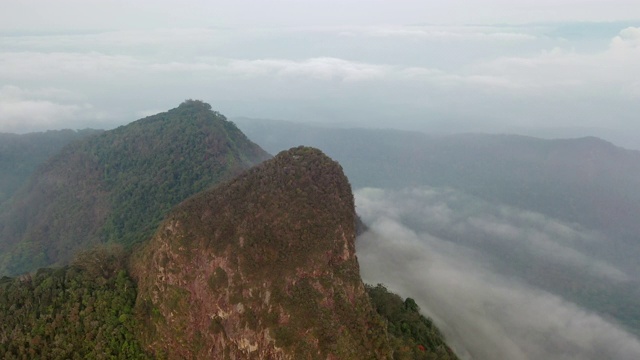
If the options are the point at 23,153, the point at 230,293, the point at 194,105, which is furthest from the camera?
the point at 23,153

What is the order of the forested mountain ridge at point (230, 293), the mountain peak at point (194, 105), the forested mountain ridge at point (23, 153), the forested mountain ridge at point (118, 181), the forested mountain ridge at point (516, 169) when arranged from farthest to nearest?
the forested mountain ridge at point (516, 169)
the forested mountain ridge at point (23, 153)
the mountain peak at point (194, 105)
the forested mountain ridge at point (118, 181)
the forested mountain ridge at point (230, 293)

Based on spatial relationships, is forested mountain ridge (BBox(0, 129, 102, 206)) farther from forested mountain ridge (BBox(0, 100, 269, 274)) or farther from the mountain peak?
the mountain peak

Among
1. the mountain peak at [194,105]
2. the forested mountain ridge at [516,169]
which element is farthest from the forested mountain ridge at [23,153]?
the forested mountain ridge at [516,169]

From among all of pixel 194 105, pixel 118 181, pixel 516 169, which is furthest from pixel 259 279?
pixel 516 169

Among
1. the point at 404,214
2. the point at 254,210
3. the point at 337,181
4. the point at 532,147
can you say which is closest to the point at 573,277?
the point at 404,214

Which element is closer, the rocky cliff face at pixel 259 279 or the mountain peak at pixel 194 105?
the rocky cliff face at pixel 259 279

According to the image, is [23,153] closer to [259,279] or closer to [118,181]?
[118,181]

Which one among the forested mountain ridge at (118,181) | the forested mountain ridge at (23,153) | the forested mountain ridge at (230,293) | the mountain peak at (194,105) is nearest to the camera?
the forested mountain ridge at (230,293)

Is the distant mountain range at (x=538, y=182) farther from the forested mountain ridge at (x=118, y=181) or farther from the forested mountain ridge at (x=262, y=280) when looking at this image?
the forested mountain ridge at (x=118, y=181)
